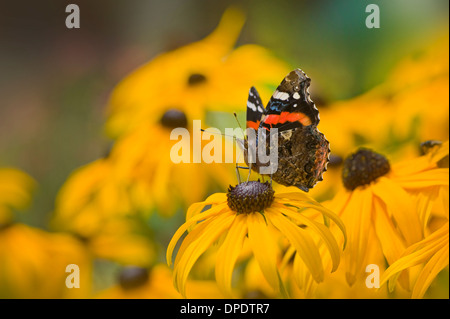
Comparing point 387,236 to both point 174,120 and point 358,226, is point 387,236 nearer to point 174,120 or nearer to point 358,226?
point 358,226

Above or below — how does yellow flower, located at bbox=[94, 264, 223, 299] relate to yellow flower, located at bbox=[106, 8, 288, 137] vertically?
below

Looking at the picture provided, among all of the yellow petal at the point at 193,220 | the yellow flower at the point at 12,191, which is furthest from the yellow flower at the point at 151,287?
the yellow flower at the point at 12,191

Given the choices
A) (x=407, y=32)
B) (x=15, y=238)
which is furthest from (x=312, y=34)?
(x=15, y=238)

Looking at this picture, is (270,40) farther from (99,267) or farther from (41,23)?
(99,267)

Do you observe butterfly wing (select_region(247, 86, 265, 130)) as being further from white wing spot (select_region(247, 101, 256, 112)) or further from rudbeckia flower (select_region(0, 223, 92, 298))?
rudbeckia flower (select_region(0, 223, 92, 298))

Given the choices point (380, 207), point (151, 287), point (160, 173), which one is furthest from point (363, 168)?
point (151, 287)

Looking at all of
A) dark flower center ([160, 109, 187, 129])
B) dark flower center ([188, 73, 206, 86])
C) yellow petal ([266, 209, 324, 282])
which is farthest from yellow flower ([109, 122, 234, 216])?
yellow petal ([266, 209, 324, 282])
